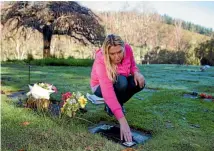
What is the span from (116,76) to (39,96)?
82cm

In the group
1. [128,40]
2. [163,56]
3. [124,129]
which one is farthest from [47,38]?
[124,129]

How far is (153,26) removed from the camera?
→ 26.9 metres

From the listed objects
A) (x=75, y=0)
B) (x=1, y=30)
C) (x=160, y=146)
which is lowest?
(x=160, y=146)

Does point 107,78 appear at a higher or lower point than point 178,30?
lower

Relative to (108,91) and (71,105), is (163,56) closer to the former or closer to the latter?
(71,105)

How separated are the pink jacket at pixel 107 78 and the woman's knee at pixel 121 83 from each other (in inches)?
2.4

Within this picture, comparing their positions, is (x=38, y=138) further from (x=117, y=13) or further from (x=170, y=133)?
(x=117, y=13)

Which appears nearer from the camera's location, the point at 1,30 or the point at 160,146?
the point at 160,146

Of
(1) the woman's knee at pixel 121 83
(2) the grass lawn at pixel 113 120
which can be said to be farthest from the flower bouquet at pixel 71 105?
(1) the woman's knee at pixel 121 83

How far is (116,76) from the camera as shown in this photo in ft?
9.58

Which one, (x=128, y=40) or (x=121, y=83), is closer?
(x=121, y=83)

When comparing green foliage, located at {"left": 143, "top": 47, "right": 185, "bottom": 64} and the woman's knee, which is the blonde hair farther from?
green foliage, located at {"left": 143, "top": 47, "right": 185, "bottom": 64}

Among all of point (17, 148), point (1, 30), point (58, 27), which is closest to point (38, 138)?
point (17, 148)

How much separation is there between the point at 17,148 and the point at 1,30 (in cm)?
1214
